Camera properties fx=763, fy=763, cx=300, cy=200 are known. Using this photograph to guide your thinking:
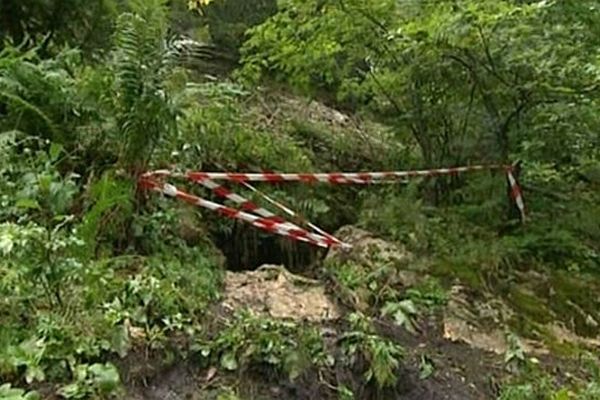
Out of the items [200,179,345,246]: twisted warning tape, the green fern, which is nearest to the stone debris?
[200,179,345,246]: twisted warning tape

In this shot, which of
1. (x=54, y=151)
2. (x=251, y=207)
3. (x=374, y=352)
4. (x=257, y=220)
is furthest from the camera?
(x=251, y=207)

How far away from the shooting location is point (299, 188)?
6.23 metres

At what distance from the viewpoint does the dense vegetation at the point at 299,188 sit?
3.61 metres

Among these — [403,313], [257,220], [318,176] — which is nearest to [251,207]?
[257,220]

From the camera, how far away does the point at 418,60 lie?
21.3ft

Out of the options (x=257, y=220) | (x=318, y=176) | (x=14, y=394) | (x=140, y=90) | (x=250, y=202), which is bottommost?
(x=14, y=394)

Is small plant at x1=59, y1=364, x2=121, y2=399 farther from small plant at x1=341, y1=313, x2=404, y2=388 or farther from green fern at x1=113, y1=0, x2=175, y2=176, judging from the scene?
green fern at x1=113, y1=0, x2=175, y2=176

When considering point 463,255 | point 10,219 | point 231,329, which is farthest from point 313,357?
point 463,255

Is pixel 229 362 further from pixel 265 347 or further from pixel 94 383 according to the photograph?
pixel 94 383

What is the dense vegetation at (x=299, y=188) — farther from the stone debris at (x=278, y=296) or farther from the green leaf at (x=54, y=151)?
the stone debris at (x=278, y=296)

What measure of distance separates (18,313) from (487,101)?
440cm

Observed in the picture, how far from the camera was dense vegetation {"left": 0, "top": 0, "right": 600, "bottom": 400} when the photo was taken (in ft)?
11.8

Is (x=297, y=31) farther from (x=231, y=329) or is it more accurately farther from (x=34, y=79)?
(x=231, y=329)

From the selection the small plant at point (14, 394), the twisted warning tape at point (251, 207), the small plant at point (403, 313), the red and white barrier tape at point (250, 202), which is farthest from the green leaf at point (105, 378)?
the twisted warning tape at point (251, 207)
